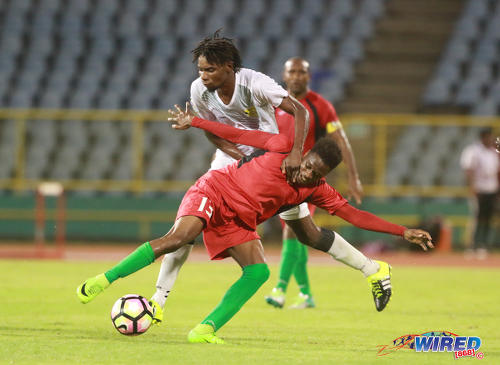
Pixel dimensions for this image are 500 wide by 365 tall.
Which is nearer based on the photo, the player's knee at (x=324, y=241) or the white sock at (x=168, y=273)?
the white sock at (x=168, y=273)

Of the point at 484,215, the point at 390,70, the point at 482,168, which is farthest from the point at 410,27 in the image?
the point at 484,215

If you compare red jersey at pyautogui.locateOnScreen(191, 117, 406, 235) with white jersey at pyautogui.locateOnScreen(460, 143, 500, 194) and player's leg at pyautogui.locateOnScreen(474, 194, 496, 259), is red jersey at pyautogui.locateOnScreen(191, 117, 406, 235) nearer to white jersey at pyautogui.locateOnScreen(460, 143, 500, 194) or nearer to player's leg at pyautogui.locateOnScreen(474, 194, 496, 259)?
white jersey at pyautogui.locateOnScreen(460, 143, 500, 194)

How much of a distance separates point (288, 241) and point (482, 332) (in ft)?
7.56

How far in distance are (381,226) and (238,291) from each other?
1150mm

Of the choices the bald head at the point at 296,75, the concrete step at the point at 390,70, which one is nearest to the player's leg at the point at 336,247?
the bald head at the point at 296,75

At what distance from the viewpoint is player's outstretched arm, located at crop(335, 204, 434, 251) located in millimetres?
6328

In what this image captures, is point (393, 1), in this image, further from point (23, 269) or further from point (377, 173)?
point (23, 269)

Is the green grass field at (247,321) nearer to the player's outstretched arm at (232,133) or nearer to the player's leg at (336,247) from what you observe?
the player's leg at (336,247)

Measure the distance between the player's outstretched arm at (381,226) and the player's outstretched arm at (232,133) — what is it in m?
0.65

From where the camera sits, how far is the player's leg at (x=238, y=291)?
6.01 m

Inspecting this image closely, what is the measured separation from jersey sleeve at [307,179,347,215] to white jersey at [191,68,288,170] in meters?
0.70

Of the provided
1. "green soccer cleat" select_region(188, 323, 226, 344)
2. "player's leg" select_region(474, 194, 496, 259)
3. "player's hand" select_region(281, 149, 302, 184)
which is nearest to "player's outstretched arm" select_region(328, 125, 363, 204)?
"player's hand" select_region(281, 149, 302, 184)

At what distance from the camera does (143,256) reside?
6.02m

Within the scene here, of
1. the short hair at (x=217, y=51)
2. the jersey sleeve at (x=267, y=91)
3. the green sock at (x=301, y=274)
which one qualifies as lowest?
the green sock at (x=301, y=274)
